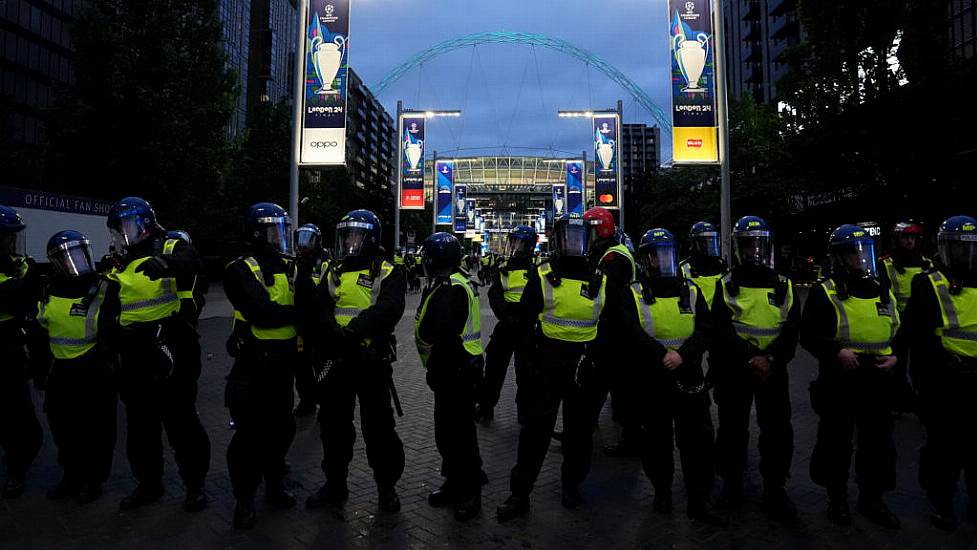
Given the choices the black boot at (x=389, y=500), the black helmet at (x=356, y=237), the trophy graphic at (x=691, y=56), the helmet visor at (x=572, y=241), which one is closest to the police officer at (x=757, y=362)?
the helmet visor at (x=572, y=241)

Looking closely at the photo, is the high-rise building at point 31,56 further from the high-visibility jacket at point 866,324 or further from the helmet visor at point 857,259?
the high-visibility jacket at point 866,324

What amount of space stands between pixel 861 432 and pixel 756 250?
140 cm

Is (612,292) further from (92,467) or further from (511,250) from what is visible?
(92,467)

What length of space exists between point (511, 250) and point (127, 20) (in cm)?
1886

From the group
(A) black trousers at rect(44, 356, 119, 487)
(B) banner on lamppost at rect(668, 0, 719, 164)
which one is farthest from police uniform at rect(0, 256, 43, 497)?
(B) banner on lamppost at rect(668, 0, 719, 164)

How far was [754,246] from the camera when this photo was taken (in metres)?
4.27

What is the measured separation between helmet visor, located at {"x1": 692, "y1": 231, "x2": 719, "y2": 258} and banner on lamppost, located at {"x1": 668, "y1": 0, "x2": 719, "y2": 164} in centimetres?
835

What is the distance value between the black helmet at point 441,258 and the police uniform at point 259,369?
98cm

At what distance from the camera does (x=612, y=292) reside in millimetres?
4461

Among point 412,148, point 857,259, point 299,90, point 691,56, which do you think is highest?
point 412,148

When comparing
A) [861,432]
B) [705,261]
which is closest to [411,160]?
[705,261]

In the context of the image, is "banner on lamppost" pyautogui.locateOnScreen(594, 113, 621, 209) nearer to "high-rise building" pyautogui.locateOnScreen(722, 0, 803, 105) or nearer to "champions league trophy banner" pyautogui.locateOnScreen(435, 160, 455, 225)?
"champions league trophy banner" pyautogui.locateOnScreen(435, 160, 455, 225)

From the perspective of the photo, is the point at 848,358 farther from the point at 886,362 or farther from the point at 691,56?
the point at 691,56

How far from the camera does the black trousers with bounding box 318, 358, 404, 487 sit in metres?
4.02
